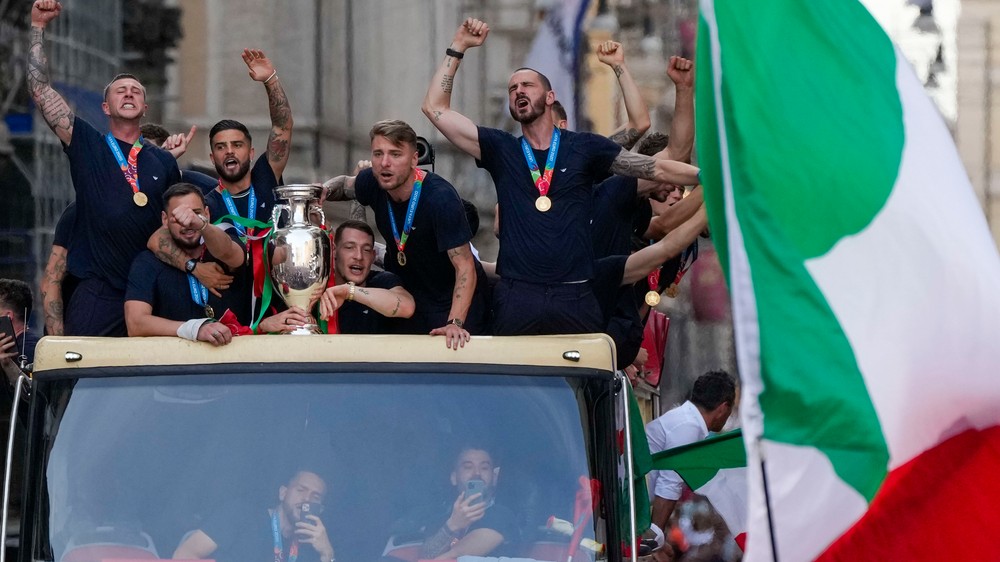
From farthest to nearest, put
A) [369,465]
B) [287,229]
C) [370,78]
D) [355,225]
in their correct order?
[370,78], [355,225], [287,229], [369,465]

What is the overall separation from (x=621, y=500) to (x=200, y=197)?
2.18 m

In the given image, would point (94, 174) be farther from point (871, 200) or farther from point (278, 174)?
point (871, 200)

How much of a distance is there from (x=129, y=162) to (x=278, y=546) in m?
2.57

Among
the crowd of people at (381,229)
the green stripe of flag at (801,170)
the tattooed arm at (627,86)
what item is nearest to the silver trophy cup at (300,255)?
the crowd of people at (381,229)

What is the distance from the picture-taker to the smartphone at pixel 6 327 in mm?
8484

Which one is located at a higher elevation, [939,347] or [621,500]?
[939,347]

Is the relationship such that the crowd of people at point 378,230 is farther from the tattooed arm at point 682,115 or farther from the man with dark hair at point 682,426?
the man with dark hair at point 682,426

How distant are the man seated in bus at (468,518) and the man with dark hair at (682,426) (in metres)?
3.19

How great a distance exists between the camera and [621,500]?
6684 mm

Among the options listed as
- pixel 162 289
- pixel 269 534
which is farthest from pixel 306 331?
pixel 162 289

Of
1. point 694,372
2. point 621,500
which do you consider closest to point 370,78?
point 694,372

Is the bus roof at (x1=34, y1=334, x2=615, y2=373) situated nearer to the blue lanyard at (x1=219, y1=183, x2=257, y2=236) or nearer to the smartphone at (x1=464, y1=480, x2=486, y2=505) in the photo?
the smartphone at (x1=464, y1=480, x2=486, y2=505)

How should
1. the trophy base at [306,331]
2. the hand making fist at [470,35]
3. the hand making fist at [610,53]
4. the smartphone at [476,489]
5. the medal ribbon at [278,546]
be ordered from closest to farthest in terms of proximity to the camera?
1. the medal ribbon at [278,546]
2. the smartphone at [476,489]
3. the trophy base at [306,331]
4. the hand making fist at [470,35]
5. the hand making fist at [610,53]

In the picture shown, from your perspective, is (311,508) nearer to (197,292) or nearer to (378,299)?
(378,299)
